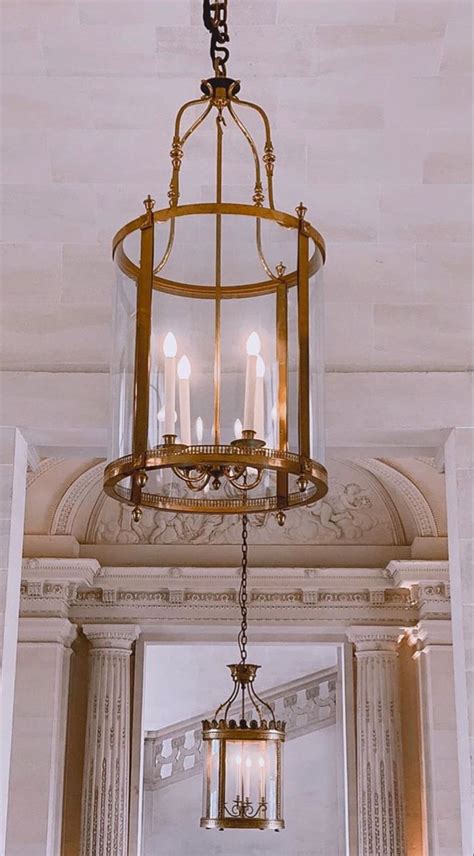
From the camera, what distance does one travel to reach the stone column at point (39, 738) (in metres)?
9.34

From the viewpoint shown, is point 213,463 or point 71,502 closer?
point 213,463

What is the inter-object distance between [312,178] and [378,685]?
20.0 ft

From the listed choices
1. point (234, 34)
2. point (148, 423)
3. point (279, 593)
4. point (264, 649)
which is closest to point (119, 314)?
point (148, 423)

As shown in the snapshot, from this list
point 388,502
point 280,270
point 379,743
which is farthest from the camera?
point 388,502

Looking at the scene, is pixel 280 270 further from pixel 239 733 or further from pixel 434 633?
pixel 434 633

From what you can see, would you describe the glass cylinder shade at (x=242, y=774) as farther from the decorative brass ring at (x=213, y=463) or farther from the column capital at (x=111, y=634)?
the decorative brass ring at (x=213, y=463)

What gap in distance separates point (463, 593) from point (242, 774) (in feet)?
11.7

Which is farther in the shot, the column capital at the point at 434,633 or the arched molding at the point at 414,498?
the arched molding at the point at 414,498

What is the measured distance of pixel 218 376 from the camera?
2756 millimetres

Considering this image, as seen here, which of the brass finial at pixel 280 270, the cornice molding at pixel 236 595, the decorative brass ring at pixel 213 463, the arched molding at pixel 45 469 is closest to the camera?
the decorative brass ring at pixel 213 463

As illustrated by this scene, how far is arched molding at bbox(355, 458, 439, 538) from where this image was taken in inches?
404

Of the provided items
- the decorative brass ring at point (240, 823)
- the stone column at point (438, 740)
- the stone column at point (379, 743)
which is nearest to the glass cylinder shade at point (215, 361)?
the decorative brass ring at point (240, 823)

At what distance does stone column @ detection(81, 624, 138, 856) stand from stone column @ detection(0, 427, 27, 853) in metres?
4.90

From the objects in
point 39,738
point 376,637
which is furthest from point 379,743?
point 39,738
